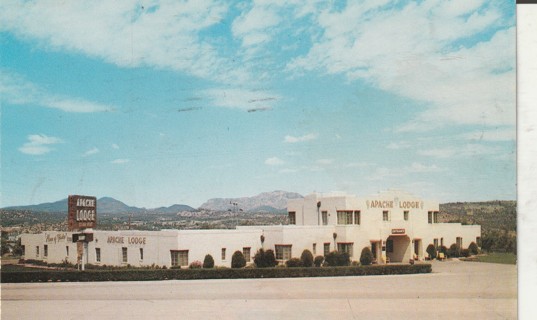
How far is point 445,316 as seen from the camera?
17.3 meters

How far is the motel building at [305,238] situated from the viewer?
1268 inches

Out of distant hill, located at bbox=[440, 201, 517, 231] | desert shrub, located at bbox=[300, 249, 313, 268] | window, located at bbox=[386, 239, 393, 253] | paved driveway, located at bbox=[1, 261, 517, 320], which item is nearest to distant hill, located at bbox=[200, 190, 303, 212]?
distant hill, located at bbox=[440, 201, 517, 231]

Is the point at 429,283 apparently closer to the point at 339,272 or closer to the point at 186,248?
the point at 339,272

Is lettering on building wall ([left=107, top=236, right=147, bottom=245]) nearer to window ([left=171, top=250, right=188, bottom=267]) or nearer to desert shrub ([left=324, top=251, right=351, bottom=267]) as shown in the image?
window ([left=171, top=250, right=188, bottom=267])

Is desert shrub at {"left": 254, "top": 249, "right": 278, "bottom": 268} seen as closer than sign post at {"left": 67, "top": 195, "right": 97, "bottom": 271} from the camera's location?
Yes

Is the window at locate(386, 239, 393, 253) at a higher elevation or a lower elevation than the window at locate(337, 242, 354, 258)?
lower

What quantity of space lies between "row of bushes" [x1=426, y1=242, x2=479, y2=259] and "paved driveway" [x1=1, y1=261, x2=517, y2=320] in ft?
40.0

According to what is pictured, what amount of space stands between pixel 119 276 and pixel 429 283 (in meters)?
16.2

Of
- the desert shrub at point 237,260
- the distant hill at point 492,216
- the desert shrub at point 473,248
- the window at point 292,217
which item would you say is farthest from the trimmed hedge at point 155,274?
the distant hill at point 492,216

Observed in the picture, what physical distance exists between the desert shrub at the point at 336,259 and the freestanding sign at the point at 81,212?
52.4 ft

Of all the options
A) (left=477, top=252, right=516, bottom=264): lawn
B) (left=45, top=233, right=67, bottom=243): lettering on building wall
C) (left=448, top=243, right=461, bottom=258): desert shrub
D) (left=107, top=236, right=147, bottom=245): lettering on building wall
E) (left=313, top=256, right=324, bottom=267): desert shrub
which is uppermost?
(left=107, top=236, right=147, bottom=245): lettering on building wall

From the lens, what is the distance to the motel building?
106 ft
